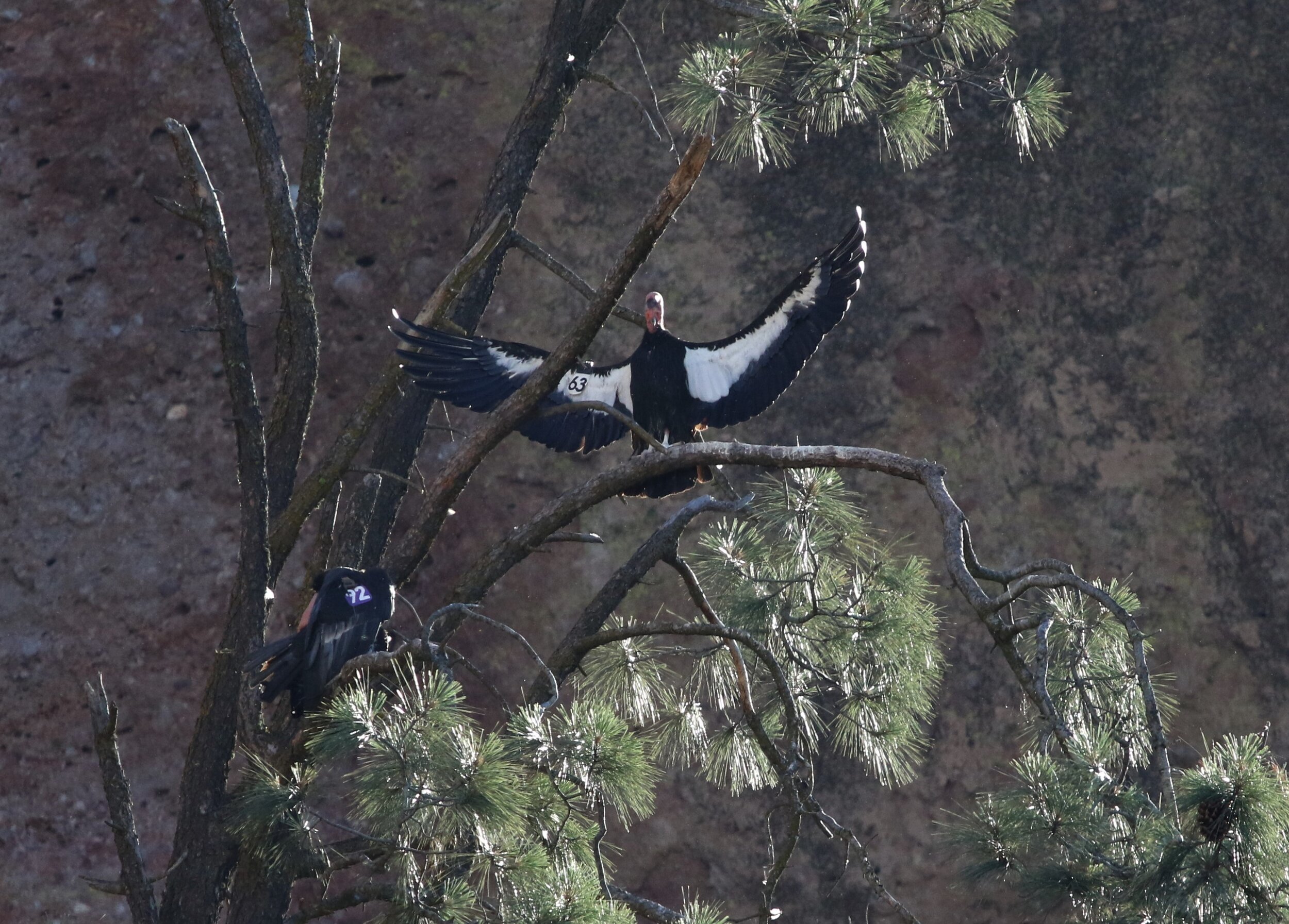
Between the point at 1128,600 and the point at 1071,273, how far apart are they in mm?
3047

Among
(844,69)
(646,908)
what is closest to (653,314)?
(844,69)

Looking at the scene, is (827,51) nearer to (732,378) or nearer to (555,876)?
(732,378)

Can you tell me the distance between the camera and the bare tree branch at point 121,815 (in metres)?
2.56

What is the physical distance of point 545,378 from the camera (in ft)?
8.88

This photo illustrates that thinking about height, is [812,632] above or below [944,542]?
below

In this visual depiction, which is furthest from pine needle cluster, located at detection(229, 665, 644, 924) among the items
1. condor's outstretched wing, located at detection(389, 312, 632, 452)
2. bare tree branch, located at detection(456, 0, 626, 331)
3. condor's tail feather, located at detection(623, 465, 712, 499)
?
bare tree branch, located at detection(456, 0, 626, 331)

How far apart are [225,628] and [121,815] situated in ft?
1.37

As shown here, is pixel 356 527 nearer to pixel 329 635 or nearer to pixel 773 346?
pixel 329 635

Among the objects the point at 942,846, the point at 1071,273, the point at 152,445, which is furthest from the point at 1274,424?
the point at 152,445

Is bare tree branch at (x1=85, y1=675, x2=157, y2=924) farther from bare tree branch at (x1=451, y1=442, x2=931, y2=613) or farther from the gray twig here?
the gray twig

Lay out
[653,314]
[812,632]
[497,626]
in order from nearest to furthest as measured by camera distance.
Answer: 1. [497,626]
2. [812,632]
3. [653,314]

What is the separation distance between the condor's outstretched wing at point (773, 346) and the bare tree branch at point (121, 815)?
5.16 ft

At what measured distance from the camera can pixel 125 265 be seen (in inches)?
207

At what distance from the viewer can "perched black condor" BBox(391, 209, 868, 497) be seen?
10.5 ft
